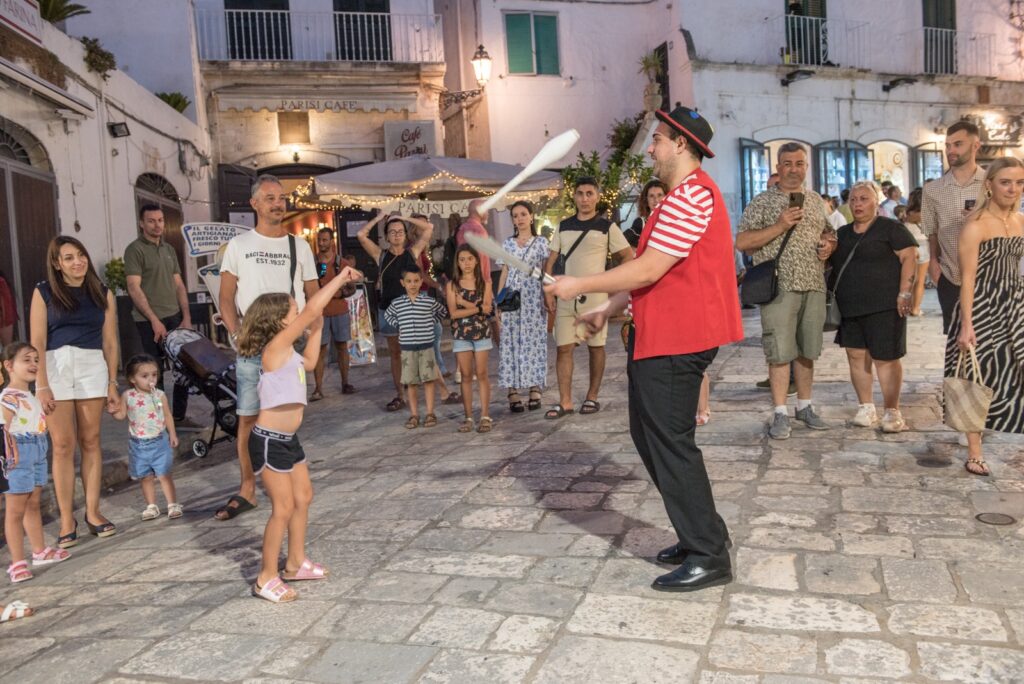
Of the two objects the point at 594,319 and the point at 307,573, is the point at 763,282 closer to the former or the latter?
the point at 594,319

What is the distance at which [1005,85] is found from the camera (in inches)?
945

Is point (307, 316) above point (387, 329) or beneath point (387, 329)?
above

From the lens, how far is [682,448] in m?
3.59

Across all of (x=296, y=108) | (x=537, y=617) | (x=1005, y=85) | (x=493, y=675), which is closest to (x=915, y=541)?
(x=537, y=617)

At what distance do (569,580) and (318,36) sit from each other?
18.6m

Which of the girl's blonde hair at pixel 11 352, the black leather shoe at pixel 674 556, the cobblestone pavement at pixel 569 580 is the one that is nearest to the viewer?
the cobblestone pavement at pixel 569 580

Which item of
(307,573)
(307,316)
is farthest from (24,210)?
(307,573)

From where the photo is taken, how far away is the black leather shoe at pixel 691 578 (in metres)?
3.53

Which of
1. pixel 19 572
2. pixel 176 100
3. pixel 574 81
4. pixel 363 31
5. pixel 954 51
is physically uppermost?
pixel 363 31

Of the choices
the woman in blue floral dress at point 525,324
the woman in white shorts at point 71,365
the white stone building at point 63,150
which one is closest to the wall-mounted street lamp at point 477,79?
the white stone building at point 63,150

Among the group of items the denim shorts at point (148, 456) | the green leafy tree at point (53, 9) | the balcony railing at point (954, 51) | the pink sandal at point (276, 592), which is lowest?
the pink sandal at point (276, 592)

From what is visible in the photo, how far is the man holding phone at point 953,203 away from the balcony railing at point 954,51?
19682mm

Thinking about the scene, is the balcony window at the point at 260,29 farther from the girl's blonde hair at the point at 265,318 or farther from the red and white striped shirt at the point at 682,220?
the red and white striped shirt at the point at 682,220

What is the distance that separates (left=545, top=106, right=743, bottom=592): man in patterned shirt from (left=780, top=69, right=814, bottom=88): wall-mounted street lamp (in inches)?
755
